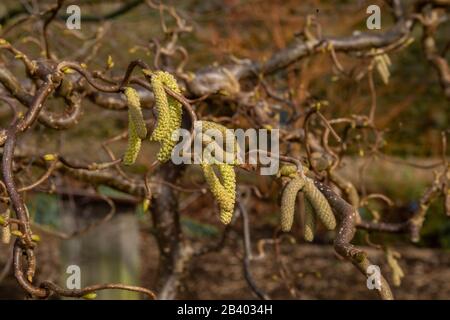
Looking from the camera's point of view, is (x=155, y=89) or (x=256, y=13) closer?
(x=155, y=89)

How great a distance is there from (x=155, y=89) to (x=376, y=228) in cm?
153

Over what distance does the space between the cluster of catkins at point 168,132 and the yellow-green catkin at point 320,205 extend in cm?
25

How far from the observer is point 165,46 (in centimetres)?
332

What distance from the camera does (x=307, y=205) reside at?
1.83 metres

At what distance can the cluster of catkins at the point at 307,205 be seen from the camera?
178 cm

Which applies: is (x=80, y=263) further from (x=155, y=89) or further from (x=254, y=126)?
(x=155, y=89)

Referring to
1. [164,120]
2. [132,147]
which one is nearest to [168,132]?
[164,120]

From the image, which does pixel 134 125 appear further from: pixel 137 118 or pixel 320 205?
pixel 320 205

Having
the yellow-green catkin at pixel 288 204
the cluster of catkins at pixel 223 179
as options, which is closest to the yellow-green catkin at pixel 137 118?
the cluster of catkins at pixel 223 179

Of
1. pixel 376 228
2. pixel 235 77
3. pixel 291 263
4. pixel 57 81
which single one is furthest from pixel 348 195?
pixel 291 263

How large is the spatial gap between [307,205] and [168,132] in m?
0.44

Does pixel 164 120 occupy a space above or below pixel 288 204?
above

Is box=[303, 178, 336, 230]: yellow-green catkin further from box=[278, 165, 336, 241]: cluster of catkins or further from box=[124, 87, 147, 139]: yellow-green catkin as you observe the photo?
box=[124, 87, 147, 139]: yellow-green catkin

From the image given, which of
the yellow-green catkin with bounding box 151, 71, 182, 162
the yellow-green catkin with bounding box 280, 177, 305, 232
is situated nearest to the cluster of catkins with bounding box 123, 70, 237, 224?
the yellow-green catkin with bounding box 151, 71, 182, 162
